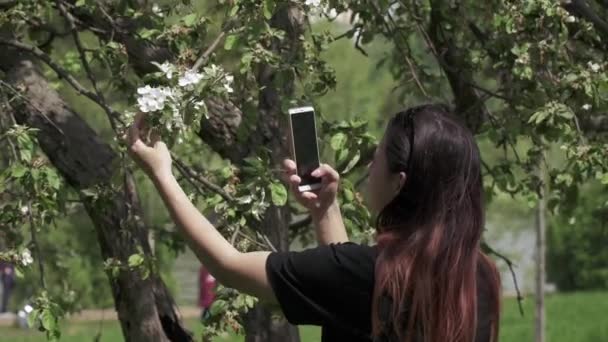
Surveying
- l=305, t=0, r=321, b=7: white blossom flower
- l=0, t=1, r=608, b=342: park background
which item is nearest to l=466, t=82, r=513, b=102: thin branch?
l=0, t=1, r=608, b=342: park background

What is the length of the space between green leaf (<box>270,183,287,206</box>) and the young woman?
164 cm

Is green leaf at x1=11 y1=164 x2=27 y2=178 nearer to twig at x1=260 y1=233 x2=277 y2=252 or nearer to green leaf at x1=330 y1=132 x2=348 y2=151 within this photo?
twig at x1=260 y1=233 x2=277 y2=252

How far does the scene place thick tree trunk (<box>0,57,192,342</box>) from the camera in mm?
5512

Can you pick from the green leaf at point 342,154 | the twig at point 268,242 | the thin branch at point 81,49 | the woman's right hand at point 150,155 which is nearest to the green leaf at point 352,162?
the green leaf at point 342,154

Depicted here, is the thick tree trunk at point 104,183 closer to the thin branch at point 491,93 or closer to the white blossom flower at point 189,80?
the thin branch at point 491,93

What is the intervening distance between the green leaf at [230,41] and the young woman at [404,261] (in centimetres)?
175

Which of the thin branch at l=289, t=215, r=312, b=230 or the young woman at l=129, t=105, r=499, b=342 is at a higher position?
the young woman at l=129, t=105, r=499, b=342

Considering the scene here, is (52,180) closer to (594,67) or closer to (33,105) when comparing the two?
(33,105)

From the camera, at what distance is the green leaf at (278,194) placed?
4.42 metres

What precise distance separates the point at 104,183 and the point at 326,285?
2817 mm

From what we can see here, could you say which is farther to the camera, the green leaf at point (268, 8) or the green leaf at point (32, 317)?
the green leaf at point (32, 317)

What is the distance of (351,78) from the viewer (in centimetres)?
2491

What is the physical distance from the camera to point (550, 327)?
16.2 m

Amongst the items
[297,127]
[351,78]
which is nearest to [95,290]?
[351,78]
